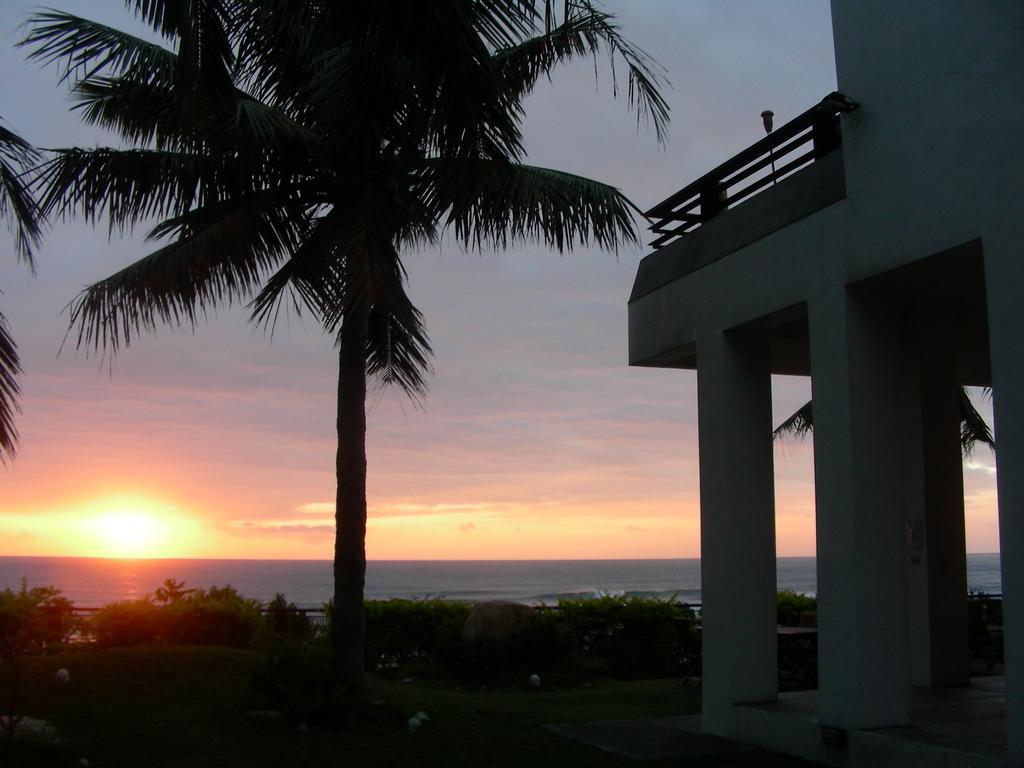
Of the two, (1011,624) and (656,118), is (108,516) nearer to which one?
(656,118)

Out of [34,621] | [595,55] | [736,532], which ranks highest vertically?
[595,55]

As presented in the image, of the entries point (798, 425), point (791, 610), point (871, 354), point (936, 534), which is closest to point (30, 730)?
point (871, 354)

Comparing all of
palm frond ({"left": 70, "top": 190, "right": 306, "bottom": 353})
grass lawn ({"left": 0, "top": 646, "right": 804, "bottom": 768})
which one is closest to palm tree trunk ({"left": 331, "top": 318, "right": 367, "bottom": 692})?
grass lawn ({"left": 0, "top": 646, "right": 804, "bottom": 768})

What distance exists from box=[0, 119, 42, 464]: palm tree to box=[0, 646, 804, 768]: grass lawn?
247 centimetres

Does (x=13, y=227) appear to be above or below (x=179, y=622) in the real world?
above

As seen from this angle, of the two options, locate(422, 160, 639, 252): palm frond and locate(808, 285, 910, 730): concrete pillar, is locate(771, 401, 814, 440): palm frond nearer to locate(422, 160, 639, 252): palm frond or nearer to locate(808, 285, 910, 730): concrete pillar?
locate(422, 160, 639, 252): palm frond

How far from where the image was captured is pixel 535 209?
10680 millimetres

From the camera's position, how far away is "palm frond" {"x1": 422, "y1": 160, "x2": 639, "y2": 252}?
1050 cm

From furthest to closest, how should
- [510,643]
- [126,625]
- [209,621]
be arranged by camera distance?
1. [510,643]
2. [209,621]
3. [126,625]

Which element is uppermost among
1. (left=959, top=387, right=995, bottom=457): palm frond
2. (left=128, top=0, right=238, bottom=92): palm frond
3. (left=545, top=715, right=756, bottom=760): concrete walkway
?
(left=959, top=387, right=995, bottom=457): palm frond

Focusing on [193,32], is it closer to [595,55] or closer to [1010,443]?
[1010,443]

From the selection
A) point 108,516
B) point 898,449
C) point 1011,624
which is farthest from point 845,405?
point 108,516

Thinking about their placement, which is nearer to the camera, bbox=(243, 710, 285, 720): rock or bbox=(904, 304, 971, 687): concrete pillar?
bbox=(243, 710, 285, 720): rock

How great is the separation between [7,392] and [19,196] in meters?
1.92
